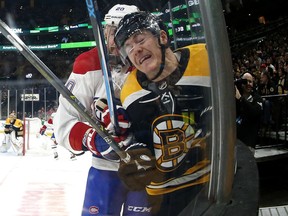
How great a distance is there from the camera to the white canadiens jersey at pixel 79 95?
66cm

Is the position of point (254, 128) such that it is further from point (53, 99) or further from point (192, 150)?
point (53, 99)

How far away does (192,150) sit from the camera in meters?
0.77

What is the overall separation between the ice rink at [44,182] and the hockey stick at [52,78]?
0.26 ft

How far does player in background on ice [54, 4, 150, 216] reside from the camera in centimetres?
67

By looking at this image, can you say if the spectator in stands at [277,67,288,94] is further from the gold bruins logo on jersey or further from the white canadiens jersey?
the white canadiens jersey

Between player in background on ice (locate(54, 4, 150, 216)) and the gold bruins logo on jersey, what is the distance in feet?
0.18

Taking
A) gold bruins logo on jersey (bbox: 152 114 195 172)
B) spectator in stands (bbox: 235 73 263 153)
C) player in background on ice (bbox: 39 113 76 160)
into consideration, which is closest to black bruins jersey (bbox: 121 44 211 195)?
gold bruins logo on jersey (bbox: 152 114 195 172)

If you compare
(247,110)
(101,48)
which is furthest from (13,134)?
(247,110)

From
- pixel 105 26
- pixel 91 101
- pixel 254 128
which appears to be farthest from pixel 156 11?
pixel 254 128

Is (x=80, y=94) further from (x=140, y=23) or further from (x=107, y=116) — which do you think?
(x=140, y=23)

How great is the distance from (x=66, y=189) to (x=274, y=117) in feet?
11.1

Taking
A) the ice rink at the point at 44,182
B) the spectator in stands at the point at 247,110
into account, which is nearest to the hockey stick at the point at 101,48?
the ice rink at the point at 44,182

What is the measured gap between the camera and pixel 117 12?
69cm

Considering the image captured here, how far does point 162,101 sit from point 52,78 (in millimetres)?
194
